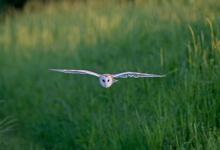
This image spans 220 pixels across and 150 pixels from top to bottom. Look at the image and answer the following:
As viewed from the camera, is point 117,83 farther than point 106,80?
Yes

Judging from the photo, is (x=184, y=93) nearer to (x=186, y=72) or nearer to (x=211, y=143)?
(x=186, y=72)

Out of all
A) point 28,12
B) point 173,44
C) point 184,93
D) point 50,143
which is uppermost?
point 28,12

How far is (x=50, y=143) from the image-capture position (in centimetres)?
588

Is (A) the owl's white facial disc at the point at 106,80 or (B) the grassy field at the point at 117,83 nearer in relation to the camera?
(A) the owl's white facial disc at the point at 106,80

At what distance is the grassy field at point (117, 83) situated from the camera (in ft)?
16.5

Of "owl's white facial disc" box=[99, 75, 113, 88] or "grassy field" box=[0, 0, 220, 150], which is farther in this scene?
"grassy field" box=[0, 0, 220, 150]

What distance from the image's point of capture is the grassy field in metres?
5.02

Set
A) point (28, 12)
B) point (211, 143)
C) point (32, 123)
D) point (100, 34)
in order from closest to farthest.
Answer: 1. point (211, 143)
2. point (32, 123)
3. point (100, 34)
4. point (28, 12)

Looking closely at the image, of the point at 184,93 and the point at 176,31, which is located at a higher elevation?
the point at 176,31

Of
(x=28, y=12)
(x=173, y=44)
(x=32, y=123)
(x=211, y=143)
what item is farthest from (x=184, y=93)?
(x=28, y=12)

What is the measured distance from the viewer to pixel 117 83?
6.05 meters

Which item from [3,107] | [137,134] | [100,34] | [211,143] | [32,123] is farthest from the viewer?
[100,34]

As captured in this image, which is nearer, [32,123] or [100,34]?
[32,123]

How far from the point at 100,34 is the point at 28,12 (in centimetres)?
319
